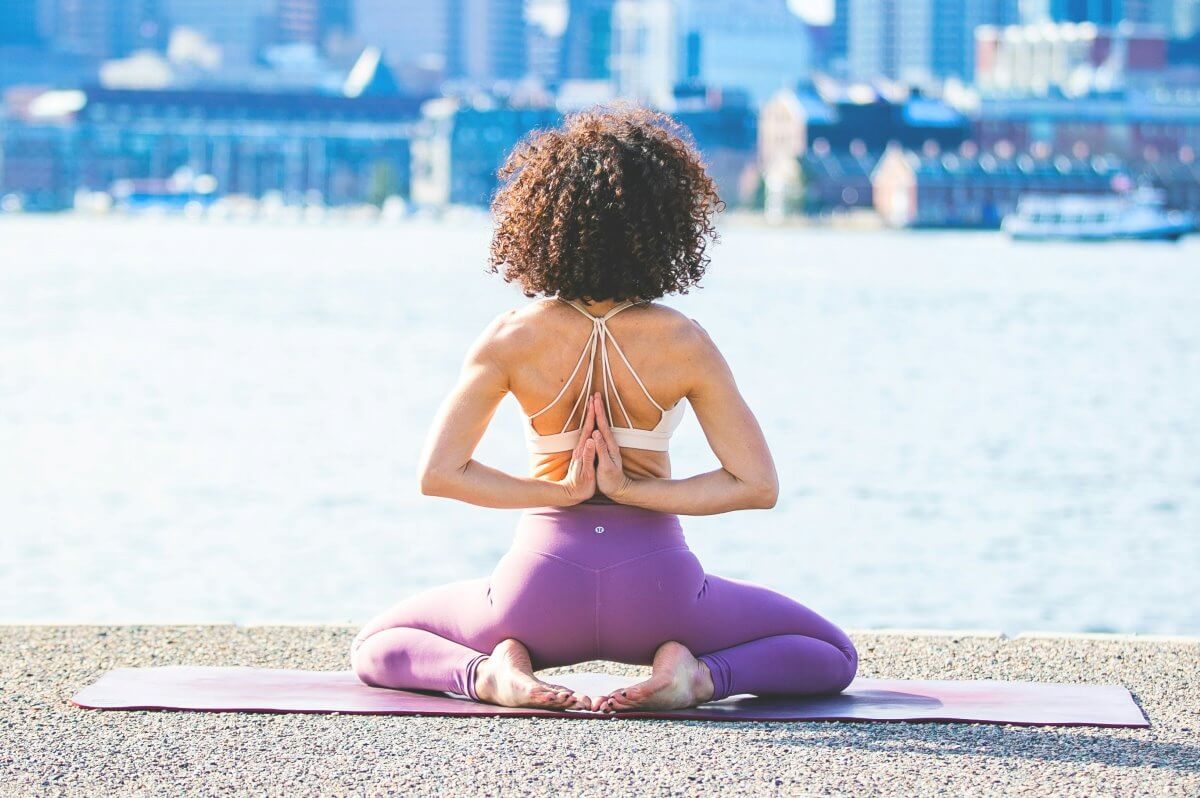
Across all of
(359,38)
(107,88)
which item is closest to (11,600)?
(107,88)

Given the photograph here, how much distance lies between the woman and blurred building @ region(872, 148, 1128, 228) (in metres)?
91.3

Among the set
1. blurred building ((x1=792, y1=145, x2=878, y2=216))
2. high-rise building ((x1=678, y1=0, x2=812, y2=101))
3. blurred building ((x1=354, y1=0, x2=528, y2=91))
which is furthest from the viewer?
blurred building ((x1=354, y1=0, x2=528, y2=91))

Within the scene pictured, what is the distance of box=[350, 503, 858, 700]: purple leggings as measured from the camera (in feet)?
11.1

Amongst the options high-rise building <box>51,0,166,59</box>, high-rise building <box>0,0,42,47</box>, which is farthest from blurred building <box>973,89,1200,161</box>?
high-rise building <box>51,0,166,59</box>

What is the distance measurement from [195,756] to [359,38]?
592 feet

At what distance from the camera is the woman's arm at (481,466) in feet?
11.1

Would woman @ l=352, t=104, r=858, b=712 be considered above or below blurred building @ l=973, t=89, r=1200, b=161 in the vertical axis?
above

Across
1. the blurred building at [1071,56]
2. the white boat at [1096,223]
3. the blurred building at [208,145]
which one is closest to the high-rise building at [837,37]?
the blurred building at [1071,56]

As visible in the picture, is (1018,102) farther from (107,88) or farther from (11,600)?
(11,600)

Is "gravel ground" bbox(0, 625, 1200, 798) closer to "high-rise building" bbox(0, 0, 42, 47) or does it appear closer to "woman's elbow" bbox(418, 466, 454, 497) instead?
"woman's elbow" bbox(418, 466, 454, 497)

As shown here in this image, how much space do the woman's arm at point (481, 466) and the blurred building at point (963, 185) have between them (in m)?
91.4

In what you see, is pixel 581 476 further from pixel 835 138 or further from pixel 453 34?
pixel 453 34

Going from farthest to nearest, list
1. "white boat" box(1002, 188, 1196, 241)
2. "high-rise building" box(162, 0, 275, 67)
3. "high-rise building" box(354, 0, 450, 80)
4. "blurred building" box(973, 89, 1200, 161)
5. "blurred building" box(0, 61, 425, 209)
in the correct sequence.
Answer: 1. "high-rise building" box(162, 0, 275, 67)
2. "high-rise building" box(354, 0, 450, 80)
3. "blurred building" box(0, 61, 425, 209)
4. "blurred building" box(973, 89, 1200, 161)
5. "white boat" box(1002, 188, 1196, 241)

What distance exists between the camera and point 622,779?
301cm
